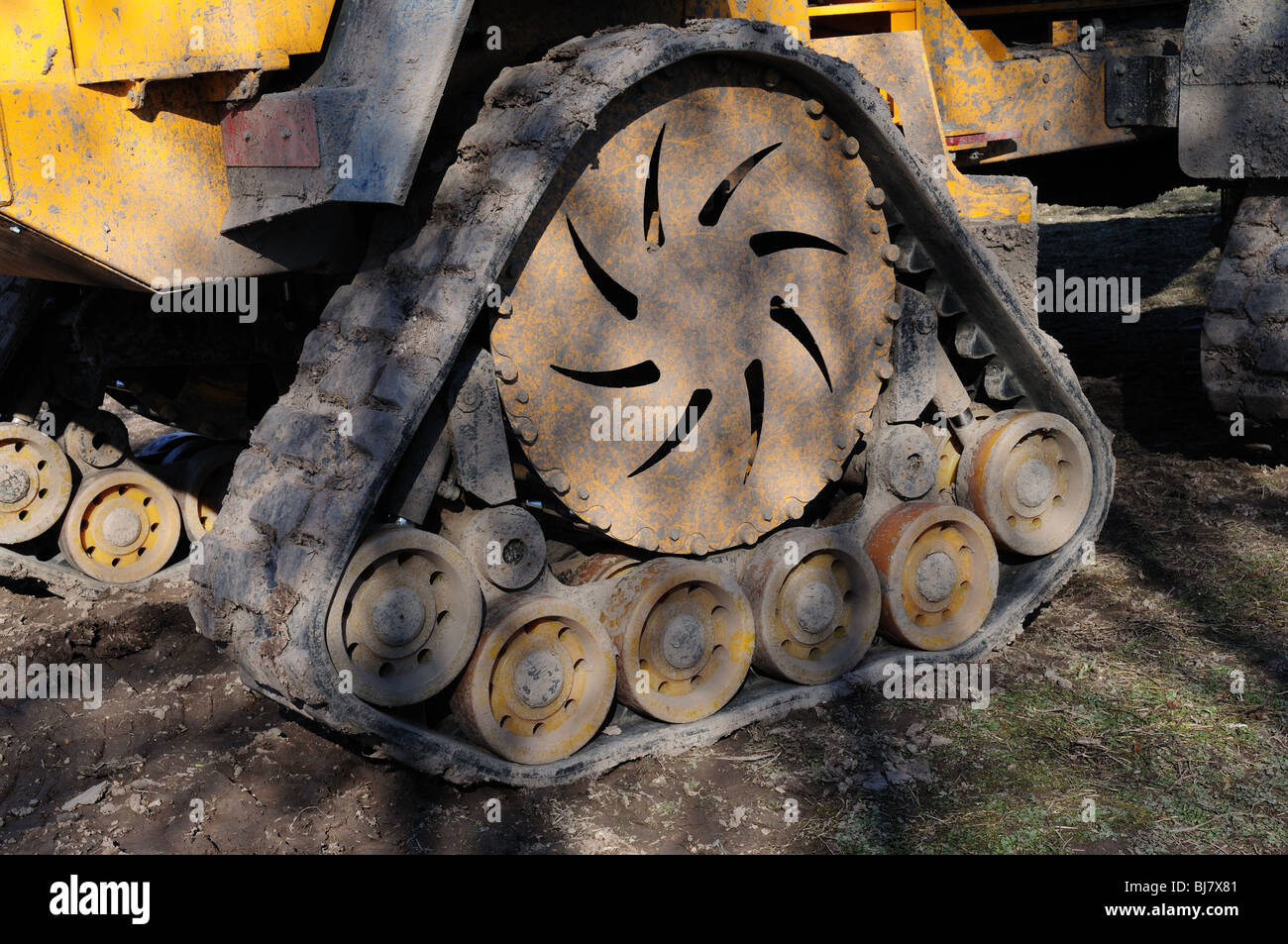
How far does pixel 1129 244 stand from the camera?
10.0 m

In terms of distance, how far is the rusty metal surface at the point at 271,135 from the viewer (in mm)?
2855

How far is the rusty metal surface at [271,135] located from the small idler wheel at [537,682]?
1102 mm

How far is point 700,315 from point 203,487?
2.41 m

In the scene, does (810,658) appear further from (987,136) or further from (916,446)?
(987,136)

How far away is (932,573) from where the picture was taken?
3781mm

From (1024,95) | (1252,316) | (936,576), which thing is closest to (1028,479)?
(936,576)

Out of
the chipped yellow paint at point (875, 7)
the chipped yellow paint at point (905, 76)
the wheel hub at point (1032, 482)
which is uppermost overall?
the chipped yellow paint at point (875, 7)

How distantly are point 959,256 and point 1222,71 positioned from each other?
178 centimetres

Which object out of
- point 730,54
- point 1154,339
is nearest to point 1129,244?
point 1154,339

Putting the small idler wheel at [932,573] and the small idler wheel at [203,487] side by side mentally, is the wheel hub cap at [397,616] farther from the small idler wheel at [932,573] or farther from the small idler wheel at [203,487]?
the small idler wheel at [203,487]

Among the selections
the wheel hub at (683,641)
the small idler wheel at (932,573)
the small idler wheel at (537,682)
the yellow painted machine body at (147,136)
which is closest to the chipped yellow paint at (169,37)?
the yellow painted machine body at (147,136)

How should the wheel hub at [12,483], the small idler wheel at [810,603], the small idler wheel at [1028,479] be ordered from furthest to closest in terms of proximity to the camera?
the wheel hub at [12,483] < the small idler wheel at [1028,479] < the small idler wheel at [810,603]

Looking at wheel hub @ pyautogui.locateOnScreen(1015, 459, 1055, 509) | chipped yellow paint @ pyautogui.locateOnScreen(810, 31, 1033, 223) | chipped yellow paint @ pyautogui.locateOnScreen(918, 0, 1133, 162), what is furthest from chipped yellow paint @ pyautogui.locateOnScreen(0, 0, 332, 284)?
chipped yellow paint @ pyautogui.locateOnScreen(918, 0, 1133, 162)

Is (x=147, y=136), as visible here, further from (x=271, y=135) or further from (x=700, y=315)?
(x=700, y=315)
